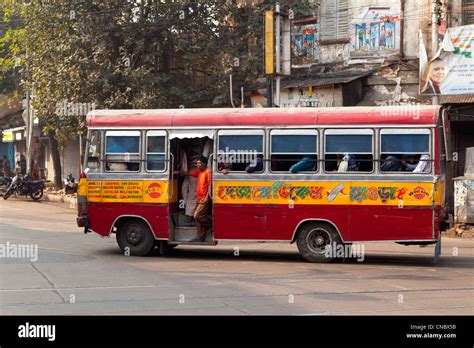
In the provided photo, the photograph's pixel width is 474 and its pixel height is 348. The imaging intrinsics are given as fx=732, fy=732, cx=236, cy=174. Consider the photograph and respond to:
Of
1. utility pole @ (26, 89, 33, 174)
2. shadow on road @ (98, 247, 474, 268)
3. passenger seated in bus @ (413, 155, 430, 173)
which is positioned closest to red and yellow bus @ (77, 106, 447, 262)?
passenger seated in bus @ (413, 155, 430, 173)

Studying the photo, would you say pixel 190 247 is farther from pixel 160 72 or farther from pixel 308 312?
pixel 160 72

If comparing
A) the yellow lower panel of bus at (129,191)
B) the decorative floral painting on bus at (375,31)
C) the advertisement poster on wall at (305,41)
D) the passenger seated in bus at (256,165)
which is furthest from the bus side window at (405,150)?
the advertisement poster on wall at (305,41)

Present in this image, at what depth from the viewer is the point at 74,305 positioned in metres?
9.33

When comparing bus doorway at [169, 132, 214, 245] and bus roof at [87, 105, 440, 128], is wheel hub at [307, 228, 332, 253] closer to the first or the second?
bus doorway at [169, 132, 214, 245]

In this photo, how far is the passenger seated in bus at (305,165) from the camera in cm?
1375

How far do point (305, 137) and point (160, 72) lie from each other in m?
12.8

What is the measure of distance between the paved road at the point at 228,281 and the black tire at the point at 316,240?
227mm

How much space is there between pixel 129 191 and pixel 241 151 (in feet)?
8.05

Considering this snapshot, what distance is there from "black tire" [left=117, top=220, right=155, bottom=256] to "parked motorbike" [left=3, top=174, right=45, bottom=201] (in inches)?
675

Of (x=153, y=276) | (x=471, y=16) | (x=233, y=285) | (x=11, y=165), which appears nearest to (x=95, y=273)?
(x=153, y=276)

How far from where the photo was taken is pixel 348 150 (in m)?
13.6

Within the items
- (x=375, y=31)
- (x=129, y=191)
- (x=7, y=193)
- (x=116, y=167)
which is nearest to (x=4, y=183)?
(x=7, y=193)

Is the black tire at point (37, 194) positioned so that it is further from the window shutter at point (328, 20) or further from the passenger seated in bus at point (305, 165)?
the passenger seated in bus at point (305, 165)
